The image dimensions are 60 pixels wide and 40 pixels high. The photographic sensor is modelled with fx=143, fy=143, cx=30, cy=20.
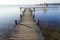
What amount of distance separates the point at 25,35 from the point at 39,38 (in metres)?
1.24

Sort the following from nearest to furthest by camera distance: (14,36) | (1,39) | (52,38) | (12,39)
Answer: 1. (12,39)
2. (14,36)
3. (1,39)
4. (52,38)

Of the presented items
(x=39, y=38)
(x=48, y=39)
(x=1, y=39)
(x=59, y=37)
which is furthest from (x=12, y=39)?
(x=59, y=37)

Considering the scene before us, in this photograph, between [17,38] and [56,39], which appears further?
[56,39]

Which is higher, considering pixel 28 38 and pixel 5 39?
pixel 28 38

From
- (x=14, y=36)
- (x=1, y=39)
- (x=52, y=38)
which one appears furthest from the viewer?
(x=52, y=38)

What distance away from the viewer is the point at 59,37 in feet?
53.4

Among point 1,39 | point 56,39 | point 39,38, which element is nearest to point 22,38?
point 39,38

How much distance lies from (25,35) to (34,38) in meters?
1.00

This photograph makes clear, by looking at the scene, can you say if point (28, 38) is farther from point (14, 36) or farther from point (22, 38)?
point (14, 36)

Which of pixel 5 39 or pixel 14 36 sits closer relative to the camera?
pixel 14 36

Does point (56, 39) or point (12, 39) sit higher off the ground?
point (12, 39)

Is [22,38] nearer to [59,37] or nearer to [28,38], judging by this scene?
[28,38]

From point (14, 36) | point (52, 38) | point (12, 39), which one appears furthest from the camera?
point (52, 38)

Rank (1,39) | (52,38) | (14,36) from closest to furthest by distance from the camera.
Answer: (14,36) < (1,39) < (52,38)
